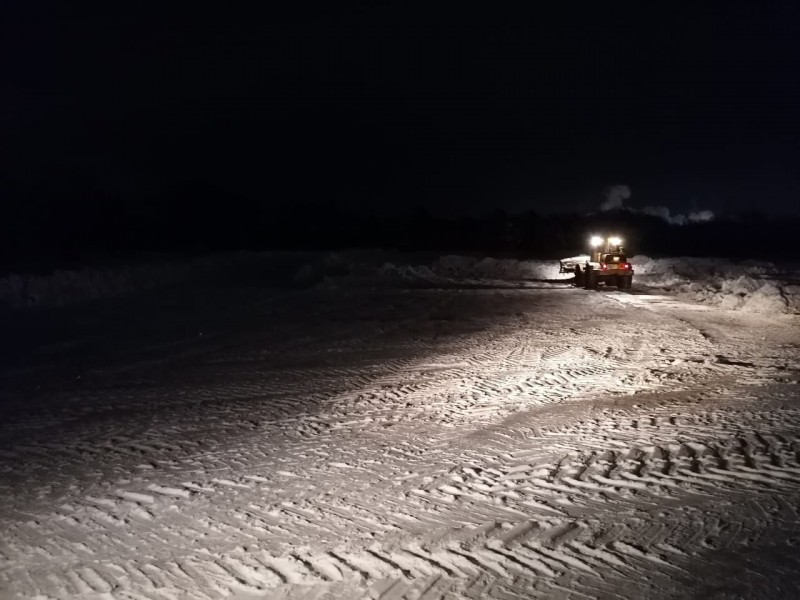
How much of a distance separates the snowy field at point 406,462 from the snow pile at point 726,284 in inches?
110

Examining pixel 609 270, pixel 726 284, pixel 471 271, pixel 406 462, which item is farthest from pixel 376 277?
pixel 406 462

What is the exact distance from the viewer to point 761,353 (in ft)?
41.1

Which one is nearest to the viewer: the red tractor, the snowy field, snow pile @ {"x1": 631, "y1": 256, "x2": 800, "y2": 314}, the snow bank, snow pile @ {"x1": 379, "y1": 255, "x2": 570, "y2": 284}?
the snowy field

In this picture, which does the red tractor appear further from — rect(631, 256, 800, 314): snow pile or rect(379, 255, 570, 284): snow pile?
rect(379, 255, 570, 284): snow pile

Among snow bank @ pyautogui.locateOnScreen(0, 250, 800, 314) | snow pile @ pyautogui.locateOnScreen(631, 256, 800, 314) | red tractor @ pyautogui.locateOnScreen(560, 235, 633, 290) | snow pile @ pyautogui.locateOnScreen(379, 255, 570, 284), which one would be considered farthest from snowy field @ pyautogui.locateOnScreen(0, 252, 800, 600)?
snow pile @ pyautogui.locateOnScreen(379, 255, 570, 284)

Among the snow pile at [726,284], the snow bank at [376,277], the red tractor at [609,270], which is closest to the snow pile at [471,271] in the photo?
the snow bank at [376,277]

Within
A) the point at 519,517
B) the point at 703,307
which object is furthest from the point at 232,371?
the point at 703,307

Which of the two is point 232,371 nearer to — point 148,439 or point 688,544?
point 148,439

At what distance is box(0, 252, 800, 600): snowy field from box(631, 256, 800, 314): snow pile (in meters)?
2.78

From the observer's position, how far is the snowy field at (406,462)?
15.4 ft

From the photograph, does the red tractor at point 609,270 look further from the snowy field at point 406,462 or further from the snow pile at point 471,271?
the snowy field at point 406,462

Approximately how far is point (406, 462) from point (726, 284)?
20.8 meters

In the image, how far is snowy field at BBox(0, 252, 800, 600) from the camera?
469 cm

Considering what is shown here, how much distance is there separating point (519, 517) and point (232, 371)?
801 cm
